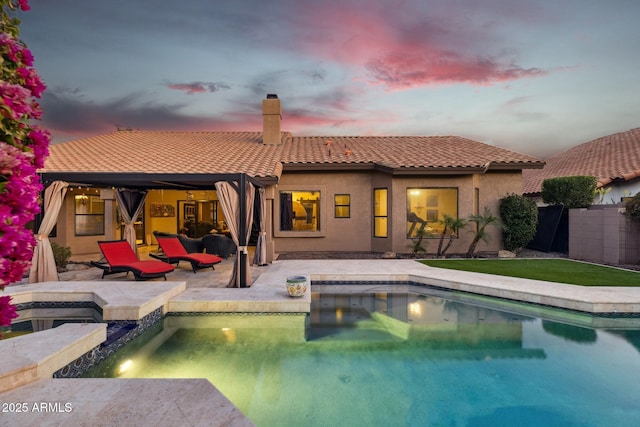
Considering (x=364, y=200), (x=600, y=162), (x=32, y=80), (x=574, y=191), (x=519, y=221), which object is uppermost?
(x=600, y=162)

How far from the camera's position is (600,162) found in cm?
2138

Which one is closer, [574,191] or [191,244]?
[191,244]

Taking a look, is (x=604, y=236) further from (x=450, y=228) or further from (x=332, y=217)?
(x=332, y=217)

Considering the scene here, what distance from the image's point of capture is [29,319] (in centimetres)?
A: 644

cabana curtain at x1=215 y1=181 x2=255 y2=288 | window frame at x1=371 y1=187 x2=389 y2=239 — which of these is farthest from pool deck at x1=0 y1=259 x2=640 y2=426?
window frame at x1=371 y1=187 x2=389 y2=239

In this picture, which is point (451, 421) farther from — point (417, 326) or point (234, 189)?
point (234, 189)

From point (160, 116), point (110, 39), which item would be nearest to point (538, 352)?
point (110, 39)

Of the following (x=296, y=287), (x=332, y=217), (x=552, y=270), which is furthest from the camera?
(x=332, y=217)

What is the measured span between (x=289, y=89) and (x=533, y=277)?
551 inches

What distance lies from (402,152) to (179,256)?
10.7 meters

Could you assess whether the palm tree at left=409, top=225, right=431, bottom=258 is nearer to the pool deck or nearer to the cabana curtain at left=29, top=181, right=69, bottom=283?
the pool deck

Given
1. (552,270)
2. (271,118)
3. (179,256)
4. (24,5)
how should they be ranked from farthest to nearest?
(271,118) → (179,256) → (552,270) → (24,5)

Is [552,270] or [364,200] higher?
[364,200]

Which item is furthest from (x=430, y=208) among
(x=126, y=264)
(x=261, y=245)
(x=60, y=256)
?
(x=60, y=256)
